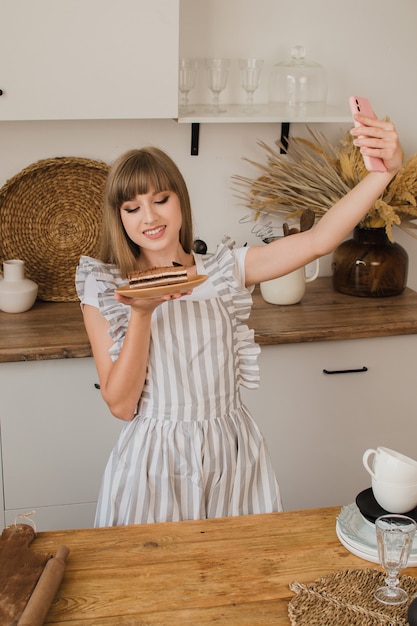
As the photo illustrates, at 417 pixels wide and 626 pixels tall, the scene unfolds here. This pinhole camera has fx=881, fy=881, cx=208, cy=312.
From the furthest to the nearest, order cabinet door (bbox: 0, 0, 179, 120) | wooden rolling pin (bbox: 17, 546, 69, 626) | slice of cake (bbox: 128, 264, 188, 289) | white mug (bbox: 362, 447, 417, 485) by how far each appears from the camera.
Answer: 1. cabinet door (bbox: 0, 0, 179, 120)
2. slice of cake (bbox: 128, 264, 188, 289)
3. white mug (bbox: 362, 447, 417, 485)
4. wooden rolling pin (bbox: 17, 546, 69, 626)

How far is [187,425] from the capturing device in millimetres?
1883

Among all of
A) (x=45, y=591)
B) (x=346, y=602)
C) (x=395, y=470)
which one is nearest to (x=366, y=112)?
(x=395, y=470)

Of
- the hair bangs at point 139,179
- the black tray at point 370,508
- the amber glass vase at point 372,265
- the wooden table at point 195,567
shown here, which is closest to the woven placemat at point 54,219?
the amber glass vase at point 372,265

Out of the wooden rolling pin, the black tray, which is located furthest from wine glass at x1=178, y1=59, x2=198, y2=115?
the wooden rolling pin

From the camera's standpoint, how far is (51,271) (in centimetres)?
286

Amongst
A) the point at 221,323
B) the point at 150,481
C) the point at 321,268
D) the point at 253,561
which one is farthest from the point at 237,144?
the point at 253,561

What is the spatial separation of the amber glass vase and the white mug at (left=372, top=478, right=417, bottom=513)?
147cm

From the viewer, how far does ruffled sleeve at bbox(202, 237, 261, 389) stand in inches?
76.9

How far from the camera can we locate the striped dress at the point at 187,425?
1837 millimetres

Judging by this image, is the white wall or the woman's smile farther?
the white wall

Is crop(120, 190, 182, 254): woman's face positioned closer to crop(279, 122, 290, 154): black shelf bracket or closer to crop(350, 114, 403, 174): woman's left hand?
crop(350, 114, 403, 174): woman's left hand

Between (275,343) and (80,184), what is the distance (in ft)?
2.73

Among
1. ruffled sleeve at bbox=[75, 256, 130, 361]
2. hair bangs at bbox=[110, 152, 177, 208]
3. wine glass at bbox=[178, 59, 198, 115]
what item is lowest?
ruffled sleeve at bbox=[75, 256, 130, 361]

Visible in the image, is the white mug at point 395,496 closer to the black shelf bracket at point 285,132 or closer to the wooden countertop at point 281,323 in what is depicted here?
the wooden countertop at point 281,323
